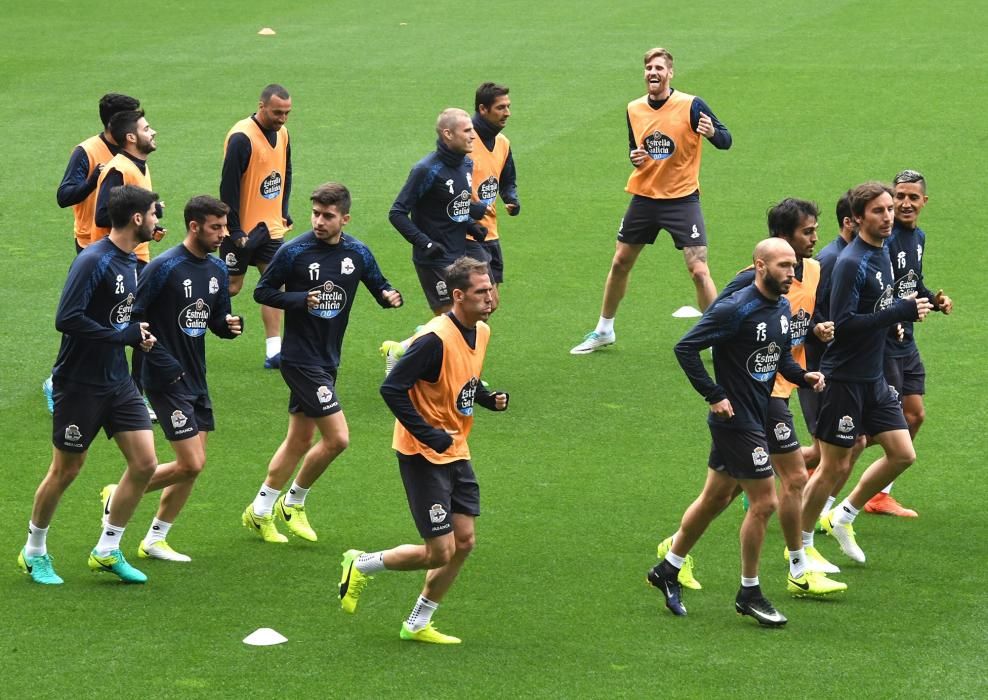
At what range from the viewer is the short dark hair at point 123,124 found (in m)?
11.9

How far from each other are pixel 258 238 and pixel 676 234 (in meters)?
3.62

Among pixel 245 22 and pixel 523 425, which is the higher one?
pixel 245 22

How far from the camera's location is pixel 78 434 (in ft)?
30.4

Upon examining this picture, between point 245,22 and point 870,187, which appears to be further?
point 245,22

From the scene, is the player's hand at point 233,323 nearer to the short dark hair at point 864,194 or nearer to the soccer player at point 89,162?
the soccer player at point 89,162

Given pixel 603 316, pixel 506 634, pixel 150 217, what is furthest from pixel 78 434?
pixel 603 316

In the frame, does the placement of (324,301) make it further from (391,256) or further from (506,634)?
(391,256)

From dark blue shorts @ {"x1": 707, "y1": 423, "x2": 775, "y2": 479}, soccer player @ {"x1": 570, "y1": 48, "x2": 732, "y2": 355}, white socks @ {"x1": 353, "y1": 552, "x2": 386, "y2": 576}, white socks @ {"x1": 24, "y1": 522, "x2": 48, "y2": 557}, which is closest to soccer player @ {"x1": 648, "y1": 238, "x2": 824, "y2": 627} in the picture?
dark blue shorts @ {"x1": 707, "y1": 423, "x2": 775, "y2": 479}

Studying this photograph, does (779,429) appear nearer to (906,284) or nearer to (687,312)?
(906,284)

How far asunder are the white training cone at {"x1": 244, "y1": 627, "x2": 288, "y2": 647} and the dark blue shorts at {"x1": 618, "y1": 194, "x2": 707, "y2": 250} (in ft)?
21.7

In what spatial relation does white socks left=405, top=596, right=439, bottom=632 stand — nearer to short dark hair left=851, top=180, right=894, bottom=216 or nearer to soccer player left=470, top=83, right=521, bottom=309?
short dark hair left=851, top=180, right=894, bottom=216

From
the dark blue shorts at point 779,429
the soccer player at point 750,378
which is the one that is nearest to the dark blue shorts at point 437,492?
the soccer player at point 750,378

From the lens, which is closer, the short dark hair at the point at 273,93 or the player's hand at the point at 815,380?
the player's hand at the point at 815,380

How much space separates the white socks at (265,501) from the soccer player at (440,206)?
293 centimetres
